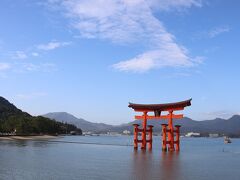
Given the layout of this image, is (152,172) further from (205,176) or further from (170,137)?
(170,137)

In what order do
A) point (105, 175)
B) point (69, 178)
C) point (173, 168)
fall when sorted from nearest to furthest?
point (69, 178)
point (105, 175)
point (173, 168)

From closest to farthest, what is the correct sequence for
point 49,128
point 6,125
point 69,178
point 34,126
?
point 69,178 → point 6,125 → point 34,126 → point 49,128

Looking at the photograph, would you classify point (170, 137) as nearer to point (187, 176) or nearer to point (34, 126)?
point (187, 176)

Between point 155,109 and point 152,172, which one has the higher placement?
point 155,109

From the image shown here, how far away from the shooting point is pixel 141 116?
62.5 meters

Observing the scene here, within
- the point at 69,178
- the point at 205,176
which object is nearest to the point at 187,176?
the point at 205,176

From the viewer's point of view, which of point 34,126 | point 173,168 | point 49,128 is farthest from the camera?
point 49,128

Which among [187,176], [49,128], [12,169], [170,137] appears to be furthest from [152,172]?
[49,128]

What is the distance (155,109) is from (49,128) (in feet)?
338

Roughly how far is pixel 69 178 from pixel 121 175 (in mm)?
4779

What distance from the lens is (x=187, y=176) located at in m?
30.8

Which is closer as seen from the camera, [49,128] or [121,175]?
[121,175]

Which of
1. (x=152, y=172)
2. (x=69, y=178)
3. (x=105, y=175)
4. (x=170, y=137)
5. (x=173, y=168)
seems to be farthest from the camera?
(x=170, y=137)

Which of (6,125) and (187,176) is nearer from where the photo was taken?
(187,176)
